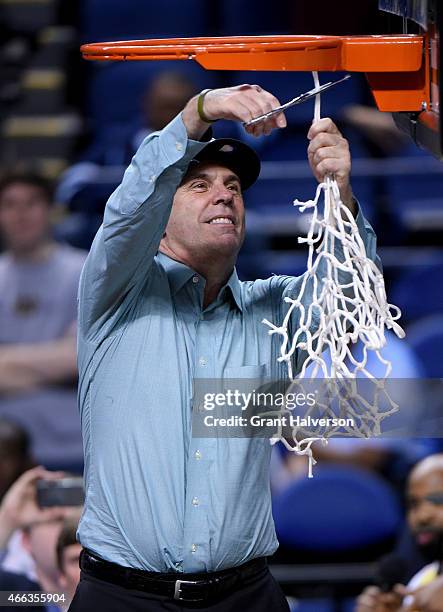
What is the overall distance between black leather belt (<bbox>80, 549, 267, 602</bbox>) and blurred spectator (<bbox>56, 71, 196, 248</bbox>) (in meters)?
2.39

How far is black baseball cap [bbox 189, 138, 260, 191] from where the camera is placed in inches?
95.9

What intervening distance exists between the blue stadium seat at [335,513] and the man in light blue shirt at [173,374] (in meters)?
1.38

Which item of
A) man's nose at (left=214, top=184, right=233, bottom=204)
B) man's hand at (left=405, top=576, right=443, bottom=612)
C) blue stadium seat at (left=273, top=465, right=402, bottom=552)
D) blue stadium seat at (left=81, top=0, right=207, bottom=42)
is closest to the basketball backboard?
man's nose at (left=214, top=184, right=233, bottom=204)

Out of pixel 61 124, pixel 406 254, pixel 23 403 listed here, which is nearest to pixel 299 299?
pixel 23 403

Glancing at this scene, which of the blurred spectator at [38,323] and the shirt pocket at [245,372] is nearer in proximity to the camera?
the shirt pocket at [245,372]

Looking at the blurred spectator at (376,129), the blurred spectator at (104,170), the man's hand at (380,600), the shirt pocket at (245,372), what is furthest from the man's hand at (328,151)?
the blurred spectator at (376,129)

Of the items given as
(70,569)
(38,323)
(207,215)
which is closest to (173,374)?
(207,215)

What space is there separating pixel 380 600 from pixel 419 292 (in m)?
1.53

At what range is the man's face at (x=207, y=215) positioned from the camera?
2371 millimetres

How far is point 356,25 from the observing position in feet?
14.9

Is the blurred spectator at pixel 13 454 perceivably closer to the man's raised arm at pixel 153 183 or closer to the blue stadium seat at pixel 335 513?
the blue stadium seat at pixel 335 513

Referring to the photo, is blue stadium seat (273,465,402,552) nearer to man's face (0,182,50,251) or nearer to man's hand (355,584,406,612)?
man's hand (355,584,406,612)

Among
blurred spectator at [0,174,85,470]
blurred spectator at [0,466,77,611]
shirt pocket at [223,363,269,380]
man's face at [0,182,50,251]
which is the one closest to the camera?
shirt pocket at [223,363,269,380]

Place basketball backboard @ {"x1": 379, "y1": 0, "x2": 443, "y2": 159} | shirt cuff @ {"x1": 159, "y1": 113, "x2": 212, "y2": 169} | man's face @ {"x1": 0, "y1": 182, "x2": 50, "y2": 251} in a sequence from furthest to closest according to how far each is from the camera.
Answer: man's face @ {"x1": 0, "y1": 182, "x2": 50, "y2": 251} → shirt cuff @ {"x1": 159, "y1": 113, "x2": 212, "y2": 169} → basketball backboard @ {"x1": 379, "y1": 0, "x2": 443, "y2": 159}
